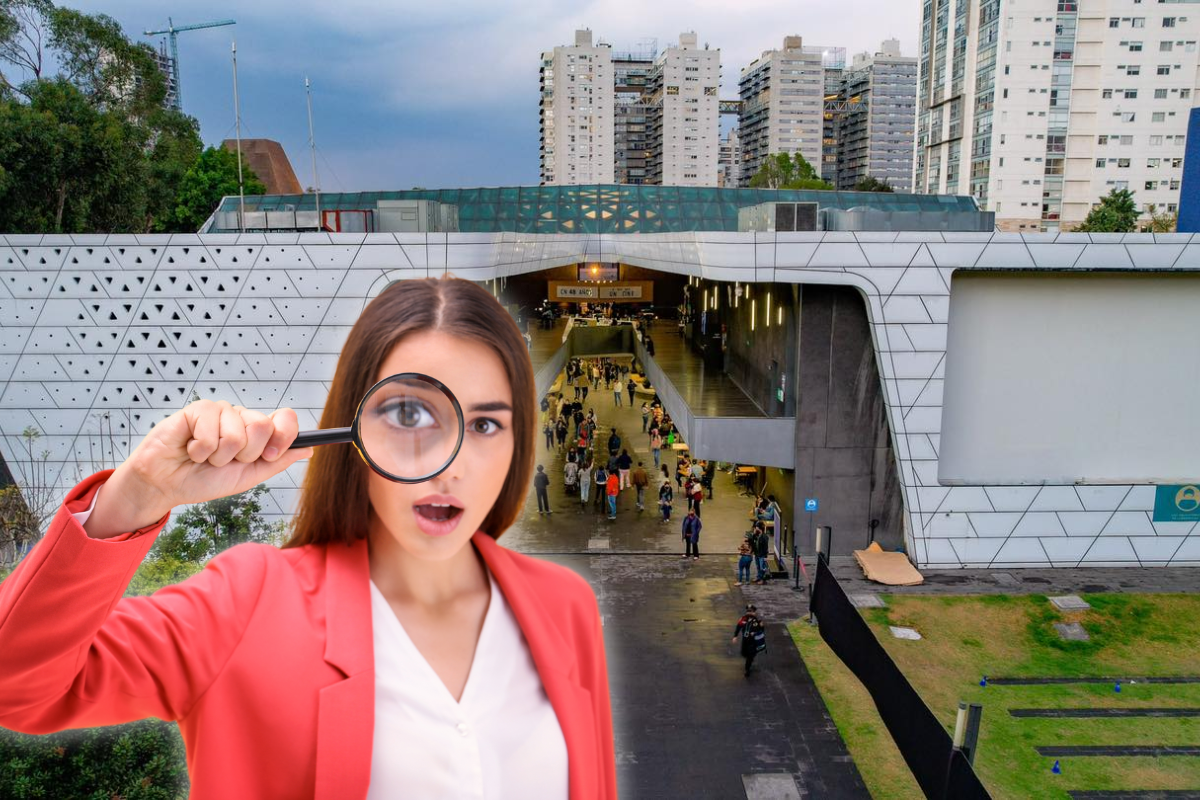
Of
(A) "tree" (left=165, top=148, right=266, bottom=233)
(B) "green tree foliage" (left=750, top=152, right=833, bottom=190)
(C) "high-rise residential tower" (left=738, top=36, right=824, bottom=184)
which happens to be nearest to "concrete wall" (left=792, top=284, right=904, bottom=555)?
(A) "tree" (left=165, top=148, right=266, bottom=233)

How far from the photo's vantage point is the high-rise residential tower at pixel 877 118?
141m

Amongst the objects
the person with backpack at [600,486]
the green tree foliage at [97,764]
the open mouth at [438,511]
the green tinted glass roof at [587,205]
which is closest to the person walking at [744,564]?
the person with backpack at [600,486]

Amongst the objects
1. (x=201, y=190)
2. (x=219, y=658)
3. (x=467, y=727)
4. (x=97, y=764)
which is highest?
(x=201, y=190)

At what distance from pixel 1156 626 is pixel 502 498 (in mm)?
17469

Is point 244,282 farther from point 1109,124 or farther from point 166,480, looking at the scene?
point 1109,124

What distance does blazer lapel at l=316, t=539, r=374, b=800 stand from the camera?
1.95 metres

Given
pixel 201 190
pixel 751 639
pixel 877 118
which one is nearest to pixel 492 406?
pixel 751 639

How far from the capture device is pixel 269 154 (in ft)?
206

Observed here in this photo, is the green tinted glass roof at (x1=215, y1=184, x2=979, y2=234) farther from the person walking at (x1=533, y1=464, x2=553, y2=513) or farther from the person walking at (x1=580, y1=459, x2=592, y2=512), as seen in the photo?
the person walking at (x1=533, y1=464, x2=553, y2=513)

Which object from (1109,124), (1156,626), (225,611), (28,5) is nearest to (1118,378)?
(1156,626)

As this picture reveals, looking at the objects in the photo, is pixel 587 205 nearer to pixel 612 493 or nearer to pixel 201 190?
pixel 201 190

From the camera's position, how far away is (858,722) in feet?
41.0

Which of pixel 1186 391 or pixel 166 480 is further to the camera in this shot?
pixel 1186 391

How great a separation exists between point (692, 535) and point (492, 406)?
1736cm
